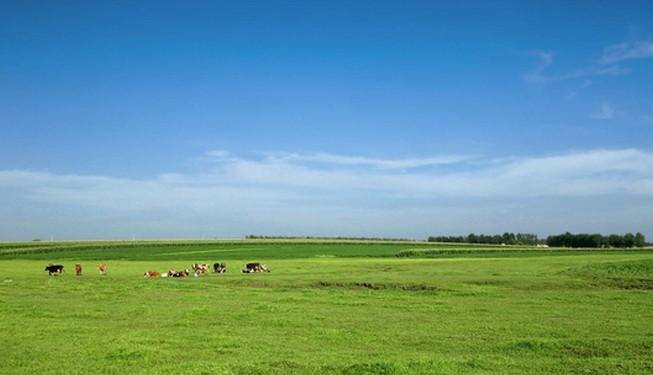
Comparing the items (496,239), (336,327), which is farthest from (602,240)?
(336,327)

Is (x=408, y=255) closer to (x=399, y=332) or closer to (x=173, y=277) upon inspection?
(x=173, y=277)

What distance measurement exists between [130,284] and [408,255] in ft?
191

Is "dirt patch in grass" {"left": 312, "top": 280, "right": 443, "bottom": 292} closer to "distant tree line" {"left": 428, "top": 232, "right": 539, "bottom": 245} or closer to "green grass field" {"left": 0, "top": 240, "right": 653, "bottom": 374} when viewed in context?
"green grass field" {"left": 0, "top": 240, "right": 653, "bottom": 374}

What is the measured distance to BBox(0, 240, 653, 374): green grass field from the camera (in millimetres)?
15117

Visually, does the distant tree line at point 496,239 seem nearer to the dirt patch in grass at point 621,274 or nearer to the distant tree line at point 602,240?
the distant tree line at point 602,240

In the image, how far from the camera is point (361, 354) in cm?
1639

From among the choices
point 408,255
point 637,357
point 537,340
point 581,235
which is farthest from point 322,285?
point 581,235

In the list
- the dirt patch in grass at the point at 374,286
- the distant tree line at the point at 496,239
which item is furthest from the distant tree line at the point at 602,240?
the dirt patch in grass at the point at 374,286

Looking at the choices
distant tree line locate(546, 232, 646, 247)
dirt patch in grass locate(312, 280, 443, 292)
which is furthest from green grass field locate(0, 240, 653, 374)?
distant tree line locate(546, 232, 646, 247)

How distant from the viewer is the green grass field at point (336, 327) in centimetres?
1512

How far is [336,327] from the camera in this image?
21.1 m

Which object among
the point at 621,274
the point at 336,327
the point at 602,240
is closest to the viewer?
the point at 336,327

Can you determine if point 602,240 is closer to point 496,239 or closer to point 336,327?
point 496,239

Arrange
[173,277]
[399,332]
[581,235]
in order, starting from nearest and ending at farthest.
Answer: [399,332], [173,277], [581,235]
